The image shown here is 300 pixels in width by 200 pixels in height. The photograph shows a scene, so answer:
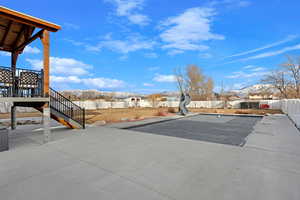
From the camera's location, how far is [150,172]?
253 cm

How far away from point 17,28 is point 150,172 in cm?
624

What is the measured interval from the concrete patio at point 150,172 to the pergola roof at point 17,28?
140 inches

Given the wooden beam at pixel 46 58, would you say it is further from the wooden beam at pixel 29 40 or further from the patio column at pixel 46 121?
the patio column at pixel 46 121

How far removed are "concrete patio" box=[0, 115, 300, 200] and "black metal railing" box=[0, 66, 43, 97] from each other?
1795 mm

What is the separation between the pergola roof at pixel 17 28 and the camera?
3721 mm

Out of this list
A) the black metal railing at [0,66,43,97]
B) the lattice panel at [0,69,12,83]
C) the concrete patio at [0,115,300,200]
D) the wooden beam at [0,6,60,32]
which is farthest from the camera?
the black metal railing at [0,66,43,97]

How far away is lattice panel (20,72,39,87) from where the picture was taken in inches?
177

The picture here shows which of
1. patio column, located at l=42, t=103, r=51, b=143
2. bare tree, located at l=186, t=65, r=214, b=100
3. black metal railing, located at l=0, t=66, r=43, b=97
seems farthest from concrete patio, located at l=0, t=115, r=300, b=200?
bare tree, located at l=186, t=65, r=214, b=100

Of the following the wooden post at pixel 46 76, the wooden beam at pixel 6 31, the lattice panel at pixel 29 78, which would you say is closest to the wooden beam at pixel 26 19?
the wooden post at pixel 46 76

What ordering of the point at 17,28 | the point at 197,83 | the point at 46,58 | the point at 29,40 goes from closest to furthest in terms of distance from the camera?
the point at 46,58, the point at 17,28, the point at 29,40, the point at 197,83

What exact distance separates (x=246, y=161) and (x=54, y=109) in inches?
243

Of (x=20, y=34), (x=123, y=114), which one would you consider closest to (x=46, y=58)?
(x=20, y=34)

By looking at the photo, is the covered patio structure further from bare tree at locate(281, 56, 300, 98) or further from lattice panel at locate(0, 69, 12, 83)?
bare tree at locate(281, 56, 300, 98)

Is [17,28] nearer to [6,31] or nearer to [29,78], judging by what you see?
[6,31]
